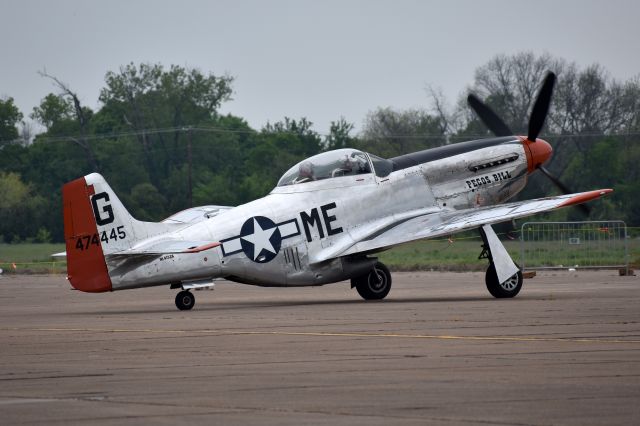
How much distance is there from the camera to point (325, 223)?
23.0 metres

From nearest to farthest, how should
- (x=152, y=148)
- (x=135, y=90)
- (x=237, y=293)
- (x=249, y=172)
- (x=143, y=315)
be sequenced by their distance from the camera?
(x=143, y=315), (x=237, y=293), (x=249, y=172), (x=152, y=148), (x=135, y=90)

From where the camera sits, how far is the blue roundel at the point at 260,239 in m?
21.8

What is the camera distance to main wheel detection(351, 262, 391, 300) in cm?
2375

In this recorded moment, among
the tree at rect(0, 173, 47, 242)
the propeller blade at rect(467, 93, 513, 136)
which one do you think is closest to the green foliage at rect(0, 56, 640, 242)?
the tree at rect(0, 173, 47, 242)

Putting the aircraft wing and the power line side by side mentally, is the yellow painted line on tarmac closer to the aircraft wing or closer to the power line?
the aircraft wing

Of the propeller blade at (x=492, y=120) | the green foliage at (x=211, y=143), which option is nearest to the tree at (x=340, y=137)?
the green foliage at (x=211, y=143)

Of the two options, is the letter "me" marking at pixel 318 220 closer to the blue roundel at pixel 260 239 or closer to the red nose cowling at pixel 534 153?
the blue roundel at pixel 260 239

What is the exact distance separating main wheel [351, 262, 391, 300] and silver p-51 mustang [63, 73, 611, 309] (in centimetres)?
2

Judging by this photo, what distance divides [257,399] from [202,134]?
73005 millimetres

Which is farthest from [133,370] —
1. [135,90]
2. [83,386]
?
[135,90]

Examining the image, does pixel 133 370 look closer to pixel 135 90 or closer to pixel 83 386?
pixel 83 386

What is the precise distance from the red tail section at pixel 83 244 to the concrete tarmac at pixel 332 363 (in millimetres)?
631

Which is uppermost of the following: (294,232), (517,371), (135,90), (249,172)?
(135,90)

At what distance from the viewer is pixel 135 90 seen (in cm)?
8888
